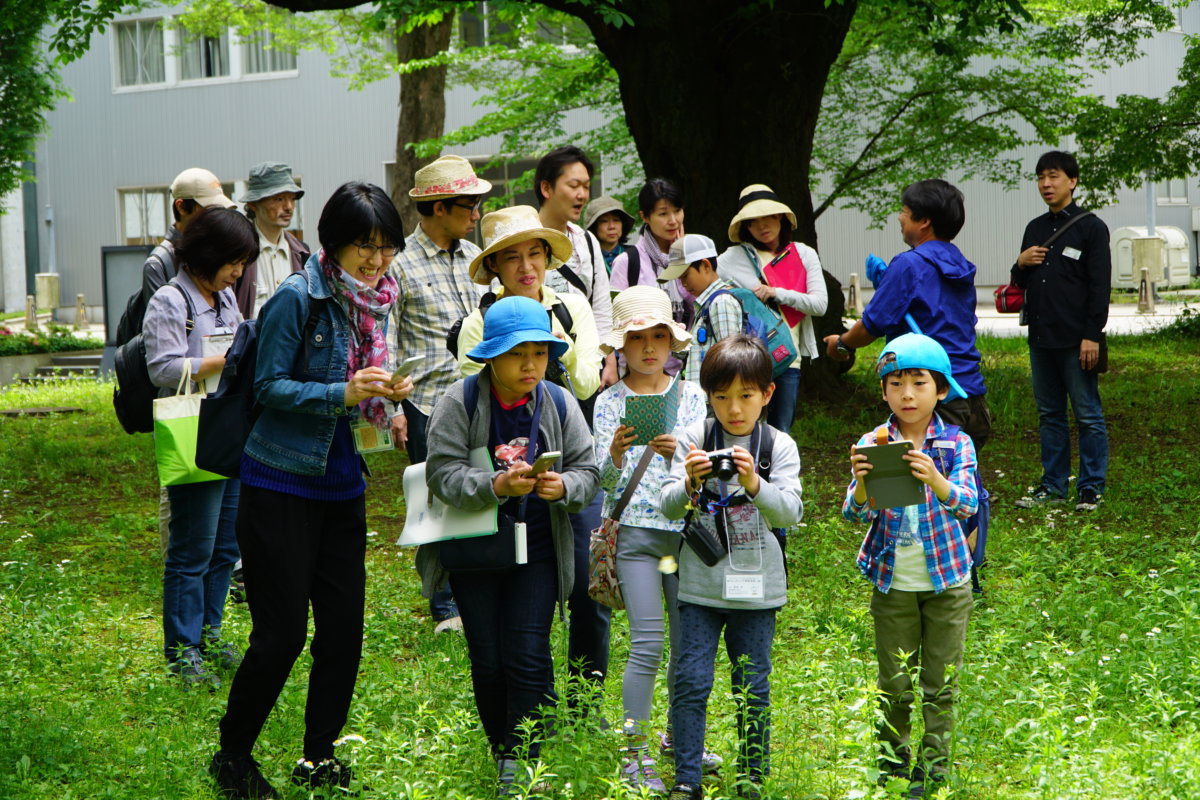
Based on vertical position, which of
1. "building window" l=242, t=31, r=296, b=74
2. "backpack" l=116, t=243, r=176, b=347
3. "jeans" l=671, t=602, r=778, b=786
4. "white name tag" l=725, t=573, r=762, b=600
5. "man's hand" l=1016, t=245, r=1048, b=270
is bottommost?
"jeans" l=671, t=602, r=778, b=786

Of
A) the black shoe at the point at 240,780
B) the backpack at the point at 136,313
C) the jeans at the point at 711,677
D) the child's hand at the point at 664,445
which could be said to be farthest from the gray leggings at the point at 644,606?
the backpack at the point at 136,313

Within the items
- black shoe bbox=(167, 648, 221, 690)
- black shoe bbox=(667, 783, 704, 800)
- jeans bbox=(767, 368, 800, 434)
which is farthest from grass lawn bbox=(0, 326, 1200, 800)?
jeans bbox=(767, 368, 800, 434)

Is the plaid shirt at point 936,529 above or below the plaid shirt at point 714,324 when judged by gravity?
below

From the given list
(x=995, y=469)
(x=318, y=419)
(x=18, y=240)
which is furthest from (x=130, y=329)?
(x=18, y=240)

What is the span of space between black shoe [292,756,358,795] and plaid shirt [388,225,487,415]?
6.13 ft

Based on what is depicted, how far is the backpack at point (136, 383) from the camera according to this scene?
5.27 meters

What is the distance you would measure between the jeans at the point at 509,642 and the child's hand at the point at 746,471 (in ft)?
2.43

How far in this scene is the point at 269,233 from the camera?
21.5 feet

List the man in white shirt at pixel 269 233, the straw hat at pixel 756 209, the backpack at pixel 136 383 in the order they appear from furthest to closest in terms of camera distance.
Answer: the straw hat at pixel 756 209 → the man in white shirt at pixel 269 233 → the backpack at pixel 136 383

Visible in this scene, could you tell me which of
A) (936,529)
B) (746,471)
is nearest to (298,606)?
(746,471)

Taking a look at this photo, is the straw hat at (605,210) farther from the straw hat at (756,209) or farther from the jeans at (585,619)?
the jeans at (585,619)

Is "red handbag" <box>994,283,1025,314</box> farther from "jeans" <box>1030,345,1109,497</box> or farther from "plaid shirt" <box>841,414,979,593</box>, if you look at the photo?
"plaid shirt" <box>841,414,979,593</box>

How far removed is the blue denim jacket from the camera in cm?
404

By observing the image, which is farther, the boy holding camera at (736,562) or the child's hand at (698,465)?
the boy holding camera at (736,562)
